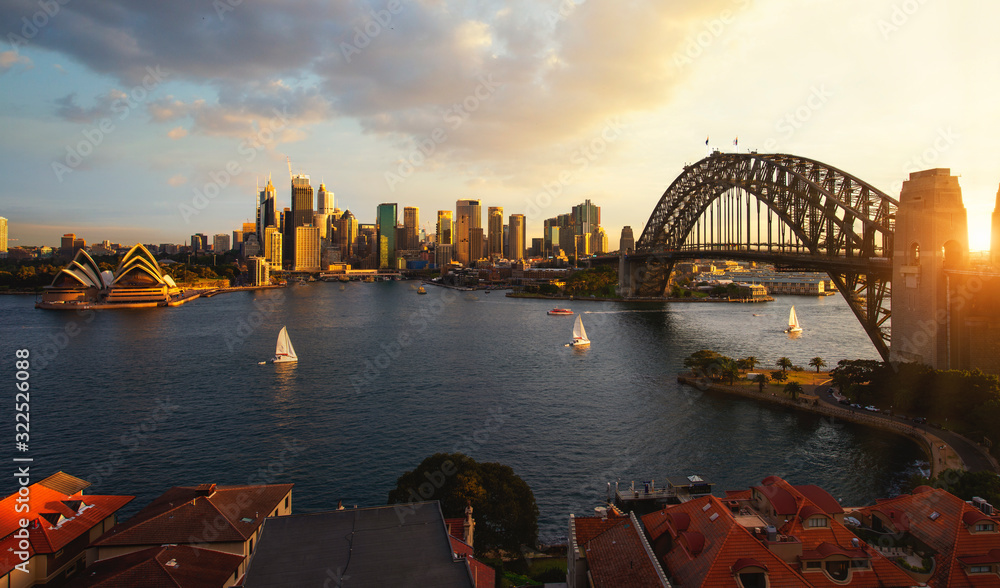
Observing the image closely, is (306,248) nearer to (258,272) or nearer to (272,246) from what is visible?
(272,246)

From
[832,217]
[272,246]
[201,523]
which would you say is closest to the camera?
[201,523]

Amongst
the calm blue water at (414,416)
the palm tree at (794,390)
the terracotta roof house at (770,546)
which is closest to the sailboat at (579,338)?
the calm blue water at (414,416)

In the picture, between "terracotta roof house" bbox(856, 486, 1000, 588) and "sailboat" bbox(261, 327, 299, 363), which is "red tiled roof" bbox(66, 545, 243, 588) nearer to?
"terracotta roof house" bbox(856, 486, 1000, 588)

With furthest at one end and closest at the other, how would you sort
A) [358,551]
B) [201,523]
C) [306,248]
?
[306,248]
[201,523]
[358,551]

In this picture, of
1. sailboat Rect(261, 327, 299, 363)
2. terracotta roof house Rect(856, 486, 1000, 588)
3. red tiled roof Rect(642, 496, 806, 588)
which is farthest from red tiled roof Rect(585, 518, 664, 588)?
sailboat Rect(261, 327, 299, 363)

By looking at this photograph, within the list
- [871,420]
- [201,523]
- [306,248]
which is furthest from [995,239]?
[306,248]

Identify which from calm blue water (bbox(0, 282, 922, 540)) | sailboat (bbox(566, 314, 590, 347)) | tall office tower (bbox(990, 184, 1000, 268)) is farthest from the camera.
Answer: sailboat (bbox(566, 314, 590, 347))

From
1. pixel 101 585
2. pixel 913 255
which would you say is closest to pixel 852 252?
pixel 913 255
